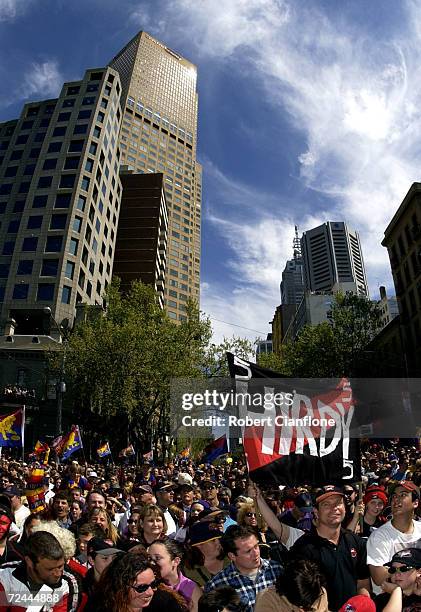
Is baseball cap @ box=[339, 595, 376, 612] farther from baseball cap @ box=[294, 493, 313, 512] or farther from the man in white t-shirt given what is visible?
baseball cap @ box=[294, 493, 313, 512]

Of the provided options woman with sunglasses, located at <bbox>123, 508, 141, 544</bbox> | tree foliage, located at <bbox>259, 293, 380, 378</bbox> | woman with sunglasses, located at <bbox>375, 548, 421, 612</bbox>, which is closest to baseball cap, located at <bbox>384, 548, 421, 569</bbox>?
woman with sunglasses, located at <bbox>375, 548, 421, 612</bbox>

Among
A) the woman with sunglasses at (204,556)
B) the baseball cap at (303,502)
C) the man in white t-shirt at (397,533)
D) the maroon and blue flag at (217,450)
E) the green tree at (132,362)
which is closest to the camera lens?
the man in white t-shirt at (397,533)

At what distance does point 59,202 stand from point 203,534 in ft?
184

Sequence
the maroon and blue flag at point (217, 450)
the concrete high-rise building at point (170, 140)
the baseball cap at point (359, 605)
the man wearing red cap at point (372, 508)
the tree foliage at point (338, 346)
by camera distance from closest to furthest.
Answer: the baseball cap at point (359, 605) → the man wearing red cap at point (372, 508) → the maroon and blue flag at point (217, 450) → the tree foliage at point (338, 346) → the concrete high-rise building at point (170, 140)

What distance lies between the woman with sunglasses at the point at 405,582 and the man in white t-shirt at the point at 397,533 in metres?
0.67

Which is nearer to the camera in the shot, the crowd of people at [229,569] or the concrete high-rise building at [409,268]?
the crowd of people at [229,569]

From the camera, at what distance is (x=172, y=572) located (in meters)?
3.98

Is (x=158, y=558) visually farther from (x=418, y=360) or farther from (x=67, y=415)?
(x=418, y=360)

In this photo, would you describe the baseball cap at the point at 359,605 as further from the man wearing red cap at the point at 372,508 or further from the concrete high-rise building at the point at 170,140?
the concrete high-rise building at the point at 170,140

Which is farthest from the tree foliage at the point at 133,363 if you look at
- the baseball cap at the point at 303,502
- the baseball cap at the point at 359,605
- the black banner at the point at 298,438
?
the baseball cap at the point at 359,605

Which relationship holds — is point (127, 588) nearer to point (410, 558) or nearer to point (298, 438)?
point (410, 558)

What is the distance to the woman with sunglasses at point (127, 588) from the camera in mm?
3014

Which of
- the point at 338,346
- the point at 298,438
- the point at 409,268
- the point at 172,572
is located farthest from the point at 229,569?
the point at 409,268

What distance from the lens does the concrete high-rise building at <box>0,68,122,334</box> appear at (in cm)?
5119
